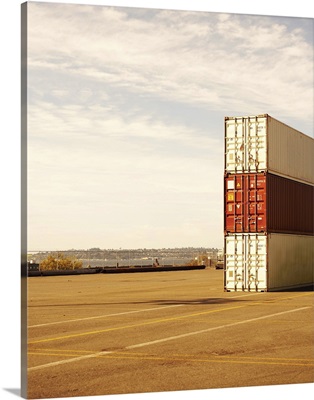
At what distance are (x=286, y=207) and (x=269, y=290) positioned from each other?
3.72m

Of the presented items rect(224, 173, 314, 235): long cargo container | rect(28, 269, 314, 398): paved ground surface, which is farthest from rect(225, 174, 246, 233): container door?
rect(28, 269, 314, 398): paved ground surface

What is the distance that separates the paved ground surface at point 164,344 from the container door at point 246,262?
281cm

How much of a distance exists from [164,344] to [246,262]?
14597 mm

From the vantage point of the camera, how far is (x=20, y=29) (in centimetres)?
1080

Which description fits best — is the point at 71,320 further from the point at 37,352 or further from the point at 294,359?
the point at 294,359

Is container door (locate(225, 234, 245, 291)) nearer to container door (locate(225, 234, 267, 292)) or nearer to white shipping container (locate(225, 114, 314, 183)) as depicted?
container door (locate(225, 234, 267, 292))

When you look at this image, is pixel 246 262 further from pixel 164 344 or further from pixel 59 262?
pixel 59 262

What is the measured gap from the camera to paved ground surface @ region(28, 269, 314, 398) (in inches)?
453

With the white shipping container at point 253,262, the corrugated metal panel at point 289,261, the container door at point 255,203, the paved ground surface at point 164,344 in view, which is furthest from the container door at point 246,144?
the paved ground surface at point 164,344

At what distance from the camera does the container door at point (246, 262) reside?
29109mm

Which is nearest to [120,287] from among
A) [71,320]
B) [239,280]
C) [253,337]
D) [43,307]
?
[239,280]

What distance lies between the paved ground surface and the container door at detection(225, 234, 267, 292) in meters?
2.81

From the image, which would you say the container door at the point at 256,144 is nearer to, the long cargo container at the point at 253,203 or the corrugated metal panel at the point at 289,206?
the long cargo container at the point at 253,203

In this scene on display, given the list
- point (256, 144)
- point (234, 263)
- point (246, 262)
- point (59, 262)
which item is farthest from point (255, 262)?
point (59, 262)
